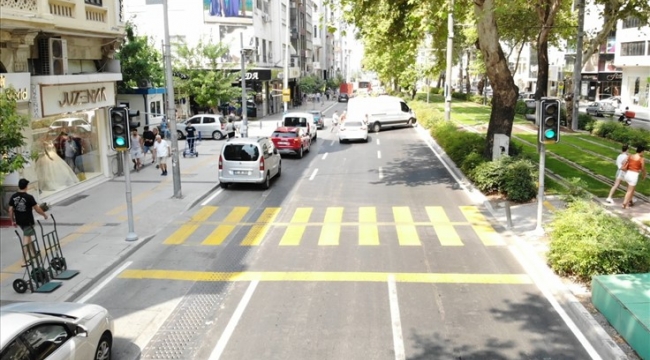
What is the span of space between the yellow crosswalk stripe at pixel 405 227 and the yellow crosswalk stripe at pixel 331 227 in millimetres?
1553

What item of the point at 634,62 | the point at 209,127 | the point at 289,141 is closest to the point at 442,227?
the point at 289,141

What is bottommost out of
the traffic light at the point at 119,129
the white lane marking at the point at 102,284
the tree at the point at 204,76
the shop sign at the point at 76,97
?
the white lane marking at the point at 102,284

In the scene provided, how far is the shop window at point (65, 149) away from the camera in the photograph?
18438 mm

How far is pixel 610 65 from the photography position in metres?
77.1

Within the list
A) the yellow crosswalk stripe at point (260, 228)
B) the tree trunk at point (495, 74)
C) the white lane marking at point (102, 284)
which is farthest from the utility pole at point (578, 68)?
the white lane marking at point (102, 284)

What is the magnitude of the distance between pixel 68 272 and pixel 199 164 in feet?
50.8

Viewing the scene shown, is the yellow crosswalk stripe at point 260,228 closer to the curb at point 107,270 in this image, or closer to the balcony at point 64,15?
the curb at point 107,270

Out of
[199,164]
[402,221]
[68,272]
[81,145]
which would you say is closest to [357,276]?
[402,221]

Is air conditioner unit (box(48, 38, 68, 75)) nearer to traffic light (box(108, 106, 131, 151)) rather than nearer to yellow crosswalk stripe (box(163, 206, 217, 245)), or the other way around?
traffic light (box(108, 106, 131, 151))

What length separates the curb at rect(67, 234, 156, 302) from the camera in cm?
1072

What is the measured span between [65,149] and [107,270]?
9.55m

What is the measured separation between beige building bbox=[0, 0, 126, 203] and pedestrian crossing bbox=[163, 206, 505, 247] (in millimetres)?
4982

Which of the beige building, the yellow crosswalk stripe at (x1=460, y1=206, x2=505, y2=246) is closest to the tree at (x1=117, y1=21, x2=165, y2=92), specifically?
the beige building

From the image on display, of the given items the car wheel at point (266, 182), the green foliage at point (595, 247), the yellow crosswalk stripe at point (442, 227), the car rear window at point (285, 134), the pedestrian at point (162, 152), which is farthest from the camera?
the car rear window at point (285, 134)
